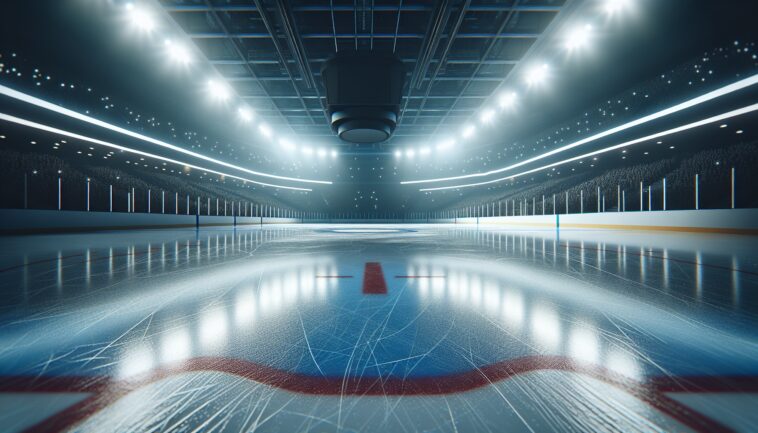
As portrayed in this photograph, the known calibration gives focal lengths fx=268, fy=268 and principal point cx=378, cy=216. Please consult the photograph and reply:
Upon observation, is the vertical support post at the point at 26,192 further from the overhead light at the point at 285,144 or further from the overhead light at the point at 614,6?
the overhead light at the point at 614,6

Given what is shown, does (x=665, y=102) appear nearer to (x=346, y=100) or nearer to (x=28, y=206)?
(x=346, y=100)

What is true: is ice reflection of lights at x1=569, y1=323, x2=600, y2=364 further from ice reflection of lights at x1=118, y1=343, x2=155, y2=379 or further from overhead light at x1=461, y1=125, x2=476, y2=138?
overhead light at x1=461, y1=125, x2=476, y2=138

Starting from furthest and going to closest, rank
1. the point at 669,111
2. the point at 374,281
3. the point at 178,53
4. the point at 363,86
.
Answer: the point at 669,111 < the point at 178,53 < the point at 363,86 < the point at 374,281

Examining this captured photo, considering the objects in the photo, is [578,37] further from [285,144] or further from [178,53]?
[285,144]

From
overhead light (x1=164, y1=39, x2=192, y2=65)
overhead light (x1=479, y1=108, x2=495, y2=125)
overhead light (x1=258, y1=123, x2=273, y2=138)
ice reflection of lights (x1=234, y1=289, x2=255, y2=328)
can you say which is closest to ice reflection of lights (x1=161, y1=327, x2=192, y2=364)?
ice reflection of lights (x1=234, y1=289, x2=255, y2=328)

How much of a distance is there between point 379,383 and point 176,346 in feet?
3.26

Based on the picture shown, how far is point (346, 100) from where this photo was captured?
8727 mm

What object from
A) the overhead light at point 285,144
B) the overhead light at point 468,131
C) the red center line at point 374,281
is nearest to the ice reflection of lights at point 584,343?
the red center line at point 374,281

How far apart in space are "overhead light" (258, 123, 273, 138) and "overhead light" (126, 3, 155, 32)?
870 centimetres

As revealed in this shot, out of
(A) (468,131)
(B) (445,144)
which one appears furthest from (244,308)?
(B) (445,144)

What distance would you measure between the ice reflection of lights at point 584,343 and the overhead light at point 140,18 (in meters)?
11.2

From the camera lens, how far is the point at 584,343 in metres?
1.28

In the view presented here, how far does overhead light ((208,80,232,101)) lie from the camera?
1117 centimetres

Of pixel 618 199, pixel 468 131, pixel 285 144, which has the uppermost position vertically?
pixel 285 144
